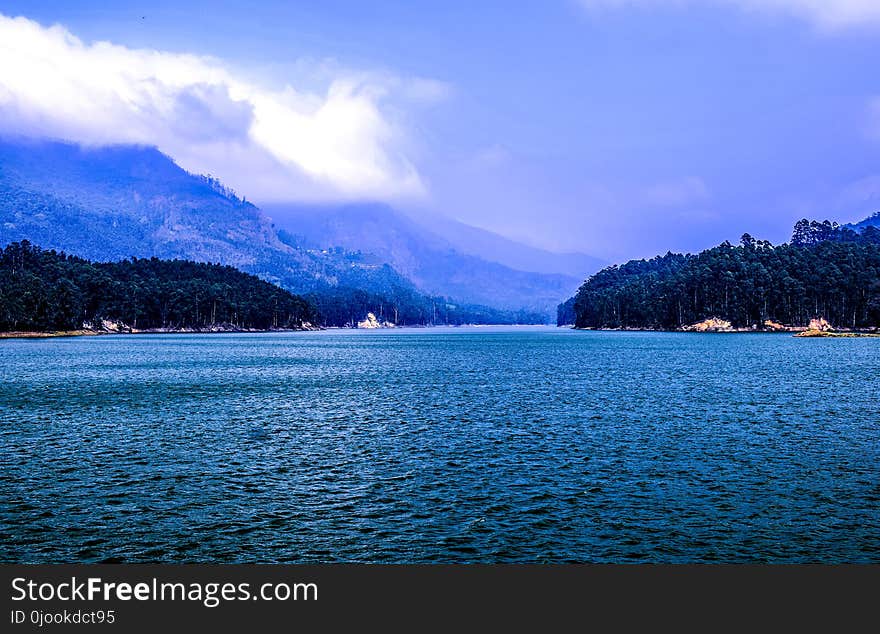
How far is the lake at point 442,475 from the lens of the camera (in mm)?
26047

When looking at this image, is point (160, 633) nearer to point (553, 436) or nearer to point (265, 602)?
point (265, 602)

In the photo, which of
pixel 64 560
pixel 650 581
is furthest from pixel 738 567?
pixel 64 560

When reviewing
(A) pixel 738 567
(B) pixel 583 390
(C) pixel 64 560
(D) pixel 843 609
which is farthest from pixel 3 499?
(B) pixel 583 390

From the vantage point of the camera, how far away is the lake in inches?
1025

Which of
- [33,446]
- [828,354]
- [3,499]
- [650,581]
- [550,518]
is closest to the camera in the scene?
[650,581]

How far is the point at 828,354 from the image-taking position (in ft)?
461

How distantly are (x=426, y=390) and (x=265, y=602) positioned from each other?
200 ft

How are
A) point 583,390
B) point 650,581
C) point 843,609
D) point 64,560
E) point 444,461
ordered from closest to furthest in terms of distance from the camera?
point 843,609, point 650,581, point 64,560, point 444,461, point 583,390

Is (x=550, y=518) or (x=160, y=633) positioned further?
(x=550, y=518)

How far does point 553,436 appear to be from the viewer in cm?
4903

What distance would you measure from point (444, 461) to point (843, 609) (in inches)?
946

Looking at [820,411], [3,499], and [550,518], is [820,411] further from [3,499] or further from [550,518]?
[3,499]

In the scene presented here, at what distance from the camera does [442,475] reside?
3741 centimetres

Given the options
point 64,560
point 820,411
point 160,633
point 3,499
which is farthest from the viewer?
point 820,411
